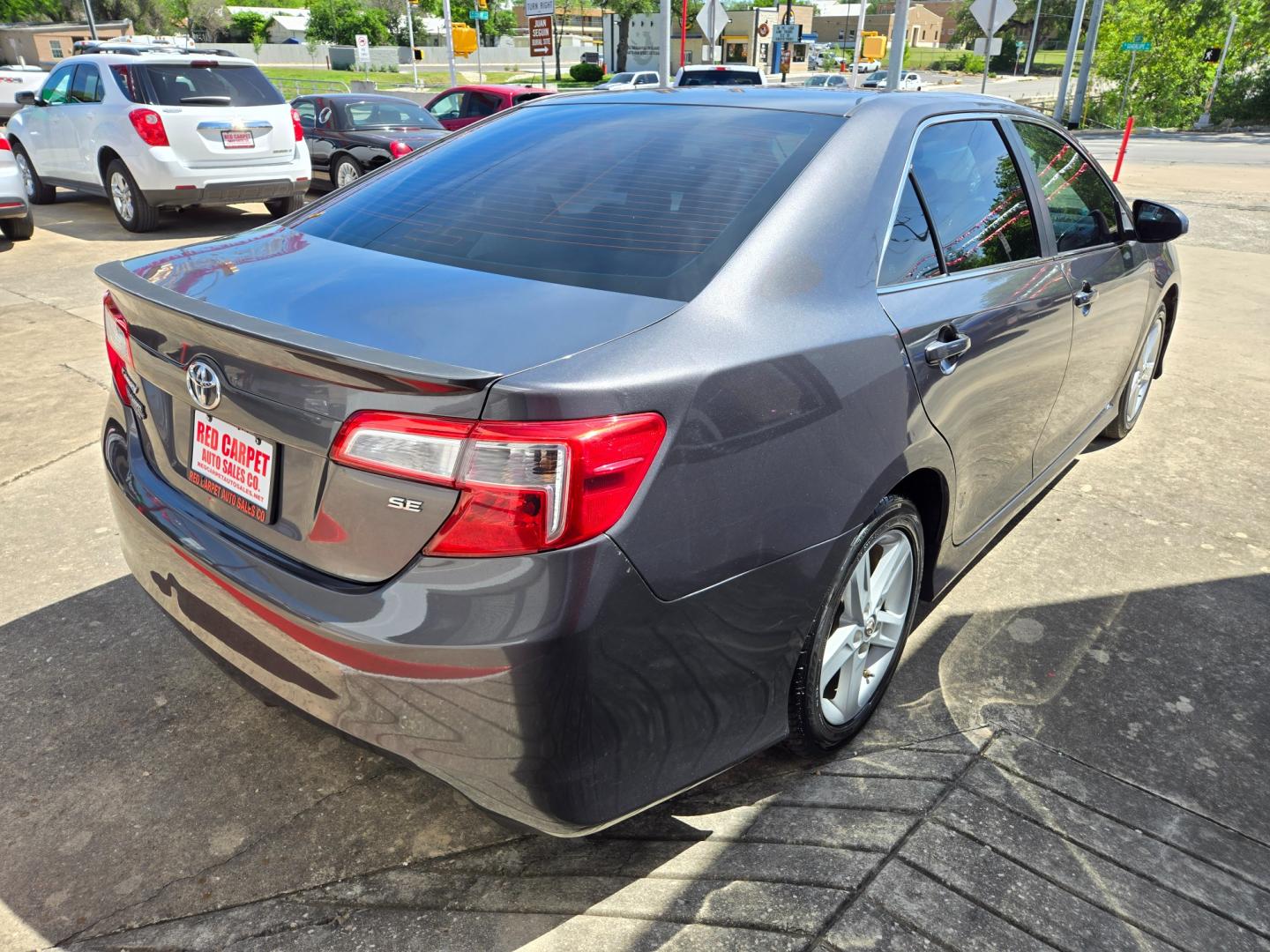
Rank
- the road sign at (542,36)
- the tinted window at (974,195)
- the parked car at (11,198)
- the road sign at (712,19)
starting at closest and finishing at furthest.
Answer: the tinted window at (974,195) < the parked car at (11,198) < the road sign at (712,19) < the road sign at (542,36)

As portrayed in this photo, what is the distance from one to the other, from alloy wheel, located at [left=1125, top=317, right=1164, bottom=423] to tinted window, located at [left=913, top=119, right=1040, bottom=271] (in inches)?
77.3

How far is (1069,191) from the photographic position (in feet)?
11.3

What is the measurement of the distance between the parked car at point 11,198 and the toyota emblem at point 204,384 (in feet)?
28.9

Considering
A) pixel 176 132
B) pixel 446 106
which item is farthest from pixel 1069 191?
pixel 446 106

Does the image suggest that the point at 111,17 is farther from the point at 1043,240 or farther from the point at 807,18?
the point at 1043,240

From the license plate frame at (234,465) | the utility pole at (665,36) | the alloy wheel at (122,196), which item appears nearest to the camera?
the license plate frame at (234,465)

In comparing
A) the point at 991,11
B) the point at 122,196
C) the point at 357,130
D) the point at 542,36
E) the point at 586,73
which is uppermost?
the point at 991,11

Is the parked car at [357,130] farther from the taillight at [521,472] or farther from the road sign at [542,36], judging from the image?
the road sign at [542,36]

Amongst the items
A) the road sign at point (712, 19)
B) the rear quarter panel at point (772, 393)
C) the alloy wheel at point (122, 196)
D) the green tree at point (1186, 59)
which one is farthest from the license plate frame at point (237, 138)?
the green tree at point (1186, 59)

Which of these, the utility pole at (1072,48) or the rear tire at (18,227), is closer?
the rear tire at (18,227)

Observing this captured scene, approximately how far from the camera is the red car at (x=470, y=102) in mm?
13756

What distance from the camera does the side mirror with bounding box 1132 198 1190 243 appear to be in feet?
12.6

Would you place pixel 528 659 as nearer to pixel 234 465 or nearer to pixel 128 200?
pixel 234 465

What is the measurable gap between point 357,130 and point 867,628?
36.7 feet
